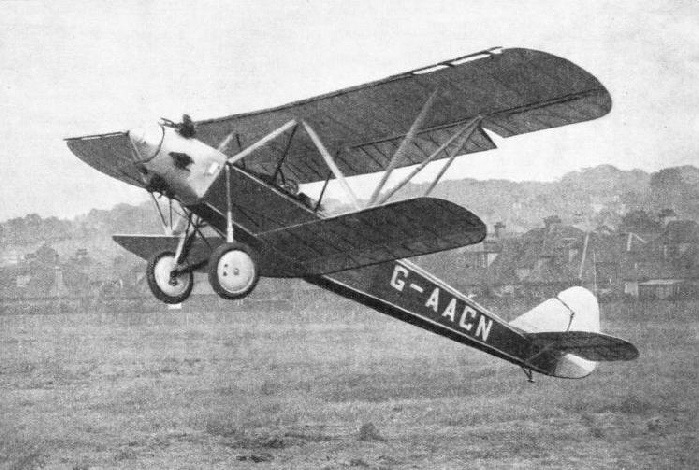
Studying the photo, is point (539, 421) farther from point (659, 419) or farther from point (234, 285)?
point (234, 285)

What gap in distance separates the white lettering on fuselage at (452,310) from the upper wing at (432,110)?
1.63 m

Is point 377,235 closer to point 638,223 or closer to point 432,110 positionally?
point 432,110

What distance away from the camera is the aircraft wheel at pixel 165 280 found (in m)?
8.41

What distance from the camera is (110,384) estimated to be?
17.7 meters

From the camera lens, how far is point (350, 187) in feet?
27.0

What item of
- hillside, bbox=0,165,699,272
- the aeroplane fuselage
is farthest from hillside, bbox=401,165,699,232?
the aeroplane fuselage

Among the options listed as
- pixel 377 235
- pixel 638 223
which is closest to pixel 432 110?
pixel 377 235

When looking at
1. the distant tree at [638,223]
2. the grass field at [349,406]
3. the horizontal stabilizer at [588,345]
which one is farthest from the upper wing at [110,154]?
the distant tree at [638,223]

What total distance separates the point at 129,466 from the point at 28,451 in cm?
211

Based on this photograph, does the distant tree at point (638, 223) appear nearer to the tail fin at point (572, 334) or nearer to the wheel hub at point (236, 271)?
the tail fin at point (572, 334)

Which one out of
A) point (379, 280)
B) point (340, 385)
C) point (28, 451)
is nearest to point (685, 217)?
point (340, 385)

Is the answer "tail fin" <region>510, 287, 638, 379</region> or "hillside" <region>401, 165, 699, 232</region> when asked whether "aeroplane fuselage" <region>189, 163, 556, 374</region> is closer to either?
"tail fin" <region>510, 287, 638, 379</region>

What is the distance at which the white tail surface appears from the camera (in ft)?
33.8

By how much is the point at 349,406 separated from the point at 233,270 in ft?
27.3
